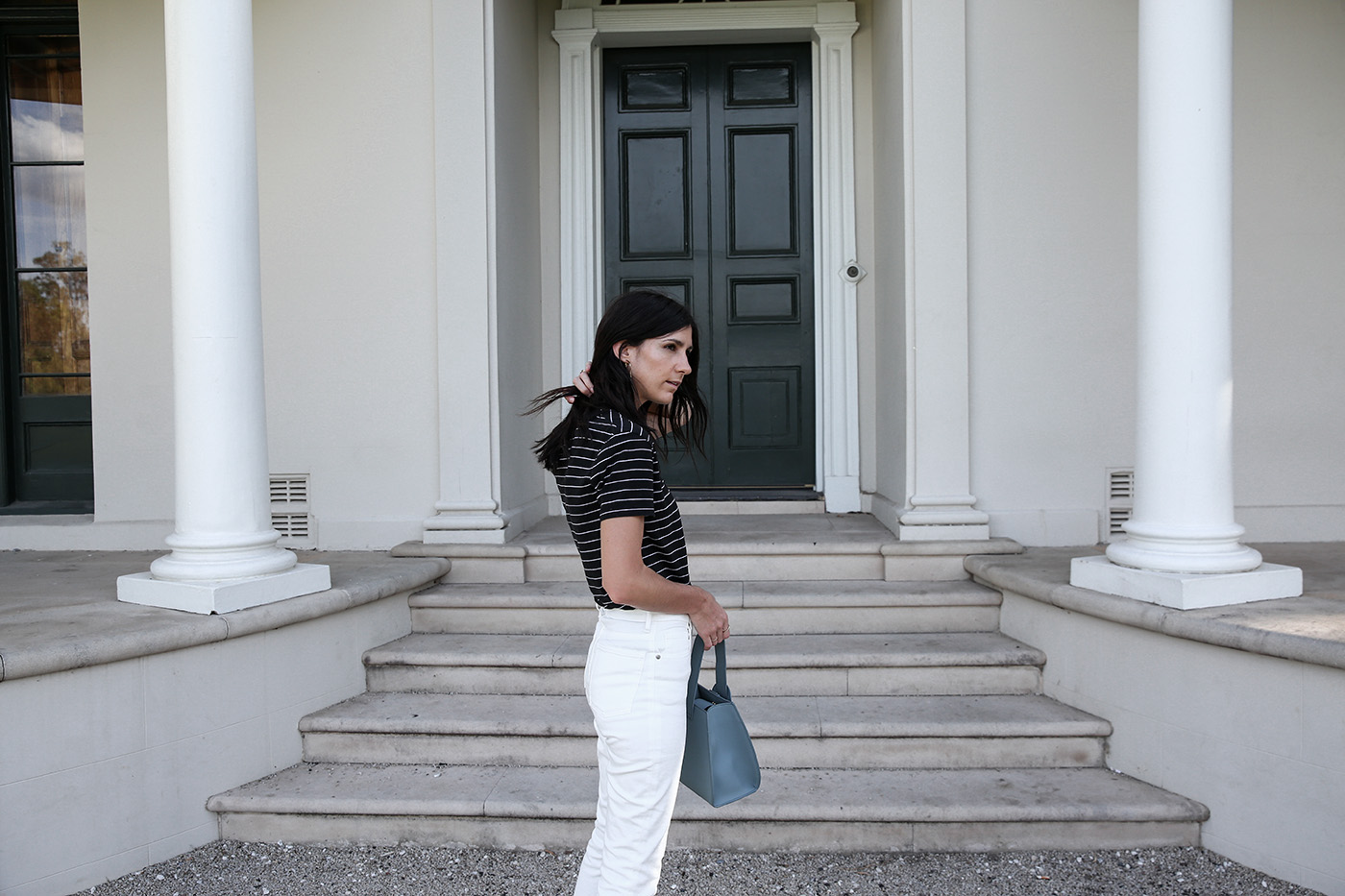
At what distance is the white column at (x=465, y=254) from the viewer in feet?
16.7

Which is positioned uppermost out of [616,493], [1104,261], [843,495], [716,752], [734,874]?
[1104,261]

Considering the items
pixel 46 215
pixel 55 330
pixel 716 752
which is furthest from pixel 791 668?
pixel 46 215

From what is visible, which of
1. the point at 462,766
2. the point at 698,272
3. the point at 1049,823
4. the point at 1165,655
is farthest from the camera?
the point at 698,272

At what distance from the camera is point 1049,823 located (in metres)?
3.18

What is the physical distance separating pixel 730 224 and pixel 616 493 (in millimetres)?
4640

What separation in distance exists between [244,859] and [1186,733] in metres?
3.36

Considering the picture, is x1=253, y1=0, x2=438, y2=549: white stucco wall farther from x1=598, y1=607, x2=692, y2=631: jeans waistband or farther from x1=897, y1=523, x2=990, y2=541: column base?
x1=598, y1=607, x2=692, y2=631: jeans waistband

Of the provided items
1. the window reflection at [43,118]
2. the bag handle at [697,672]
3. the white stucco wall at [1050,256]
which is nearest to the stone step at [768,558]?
the white stucco wall at [1050,256]

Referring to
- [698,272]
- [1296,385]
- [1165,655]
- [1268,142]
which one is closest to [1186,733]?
[1165,655]

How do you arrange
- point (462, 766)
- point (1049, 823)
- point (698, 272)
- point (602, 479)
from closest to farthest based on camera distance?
point (602, 479) → point (1049, 823) → point (462, 766) → point (698, 272)

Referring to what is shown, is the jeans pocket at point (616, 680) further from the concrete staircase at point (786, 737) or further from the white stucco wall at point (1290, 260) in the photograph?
the white stucco wall at point (1290, 260)

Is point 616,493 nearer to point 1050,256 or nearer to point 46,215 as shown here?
point 1050,256

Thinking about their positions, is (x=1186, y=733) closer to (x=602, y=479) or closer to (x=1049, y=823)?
(x=1049, y=823)

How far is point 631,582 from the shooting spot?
193 centimetres
